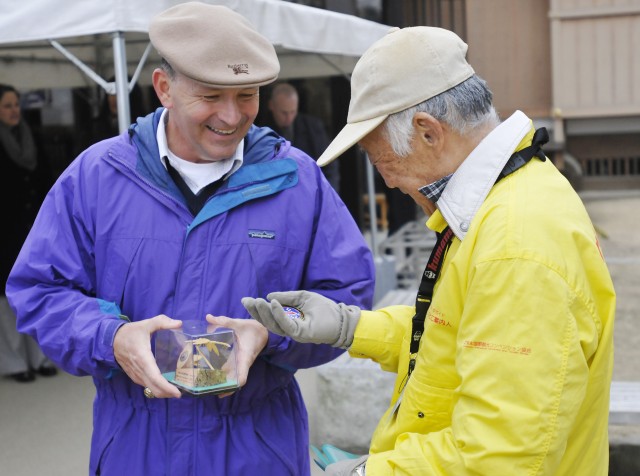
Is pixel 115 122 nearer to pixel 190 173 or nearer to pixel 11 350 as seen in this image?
pixel 11 350

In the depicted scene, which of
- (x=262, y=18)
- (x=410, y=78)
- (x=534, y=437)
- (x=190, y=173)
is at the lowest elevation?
(x=534, y=437)

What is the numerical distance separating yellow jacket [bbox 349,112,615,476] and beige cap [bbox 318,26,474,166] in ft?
0.50

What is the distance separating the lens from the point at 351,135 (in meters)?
1.81

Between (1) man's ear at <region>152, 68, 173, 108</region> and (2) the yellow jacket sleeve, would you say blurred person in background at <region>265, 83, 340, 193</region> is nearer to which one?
(1) man's ear at <region>152, 68, 173, 108</region>

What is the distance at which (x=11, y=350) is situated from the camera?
616cm

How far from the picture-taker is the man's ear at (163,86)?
2.30 metres

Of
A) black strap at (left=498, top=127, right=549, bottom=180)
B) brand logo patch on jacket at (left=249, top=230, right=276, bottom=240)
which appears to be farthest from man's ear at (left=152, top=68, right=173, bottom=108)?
black strap at (left=498, top=127, right=549, bottom=180)

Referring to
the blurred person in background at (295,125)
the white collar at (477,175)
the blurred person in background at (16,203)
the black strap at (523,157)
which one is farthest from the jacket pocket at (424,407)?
the blurred person in background at (295,125)

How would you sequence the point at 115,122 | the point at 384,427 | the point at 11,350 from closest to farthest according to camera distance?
the point at 384,427
the point at 11,350
the point at 115,122

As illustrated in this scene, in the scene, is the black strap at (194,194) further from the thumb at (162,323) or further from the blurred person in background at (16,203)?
the blurred person in background at (16,203)

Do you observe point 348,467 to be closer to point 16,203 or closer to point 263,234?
point 263,234

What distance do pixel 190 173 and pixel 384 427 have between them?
2.84 ft

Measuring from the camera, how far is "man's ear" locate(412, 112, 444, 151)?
171cm

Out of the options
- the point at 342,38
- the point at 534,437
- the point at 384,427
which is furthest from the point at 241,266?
the point at 342,38
